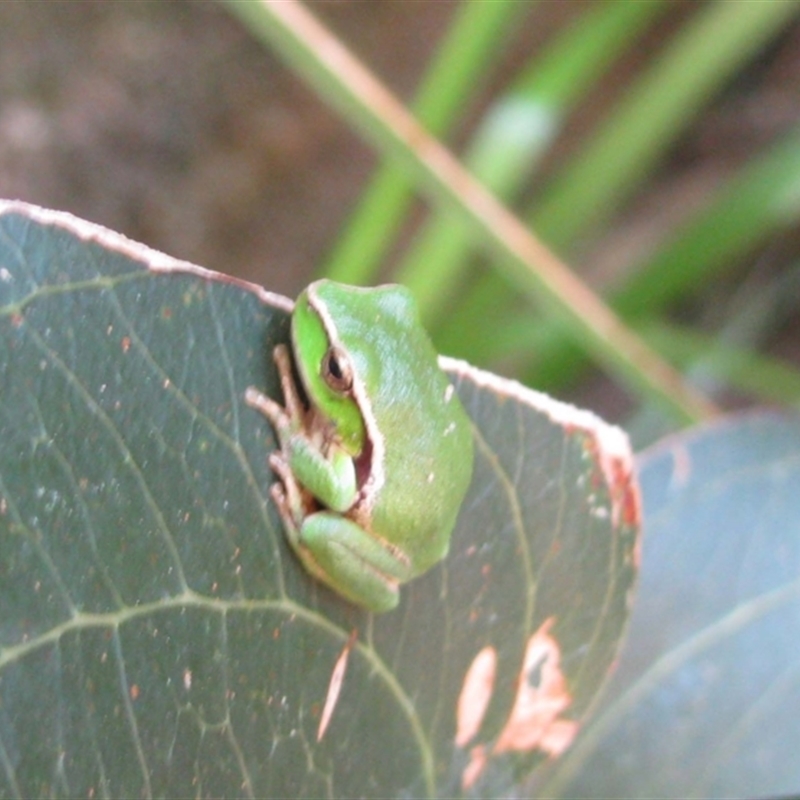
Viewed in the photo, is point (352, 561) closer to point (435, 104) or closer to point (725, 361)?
point (435, 104)

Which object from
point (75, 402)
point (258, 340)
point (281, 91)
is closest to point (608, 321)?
point (258, 340)

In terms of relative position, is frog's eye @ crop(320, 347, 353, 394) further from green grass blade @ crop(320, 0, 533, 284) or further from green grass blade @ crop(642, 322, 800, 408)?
green grass blade @ crop(642, 322, 800, 408)

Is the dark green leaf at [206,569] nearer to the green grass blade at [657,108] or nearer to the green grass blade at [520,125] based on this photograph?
the green grass blade at [520,125]

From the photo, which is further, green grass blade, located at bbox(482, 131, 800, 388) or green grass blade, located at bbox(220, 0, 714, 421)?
green grass blade, located at bbox(482, 131, 800, 388)

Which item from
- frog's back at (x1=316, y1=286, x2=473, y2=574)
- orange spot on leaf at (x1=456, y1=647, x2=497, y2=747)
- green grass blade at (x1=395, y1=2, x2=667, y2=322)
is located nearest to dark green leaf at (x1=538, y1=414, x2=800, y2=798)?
orange spot on leaf at (x1=456, y1=647, x2=497, y2=747)

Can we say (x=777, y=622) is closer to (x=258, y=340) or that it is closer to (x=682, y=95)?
(x=258, y=340)

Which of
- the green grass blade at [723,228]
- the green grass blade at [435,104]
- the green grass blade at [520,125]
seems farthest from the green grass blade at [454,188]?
the green grass blade at [723,228]

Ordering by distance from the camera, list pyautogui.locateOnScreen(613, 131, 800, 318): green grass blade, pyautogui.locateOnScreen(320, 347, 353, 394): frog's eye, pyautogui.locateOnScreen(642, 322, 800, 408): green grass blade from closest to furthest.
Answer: pyautogui.locateOnScreen(320, 347, 353, 394): frog's eye, pyautogui.locateOnScreen(613, 131, 800, 318): green grass blade, pyautogui.locateOnScreen(642, 322, 800, 408): green grass blade

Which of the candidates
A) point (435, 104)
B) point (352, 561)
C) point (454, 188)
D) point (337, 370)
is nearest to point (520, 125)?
point (435, 104)
